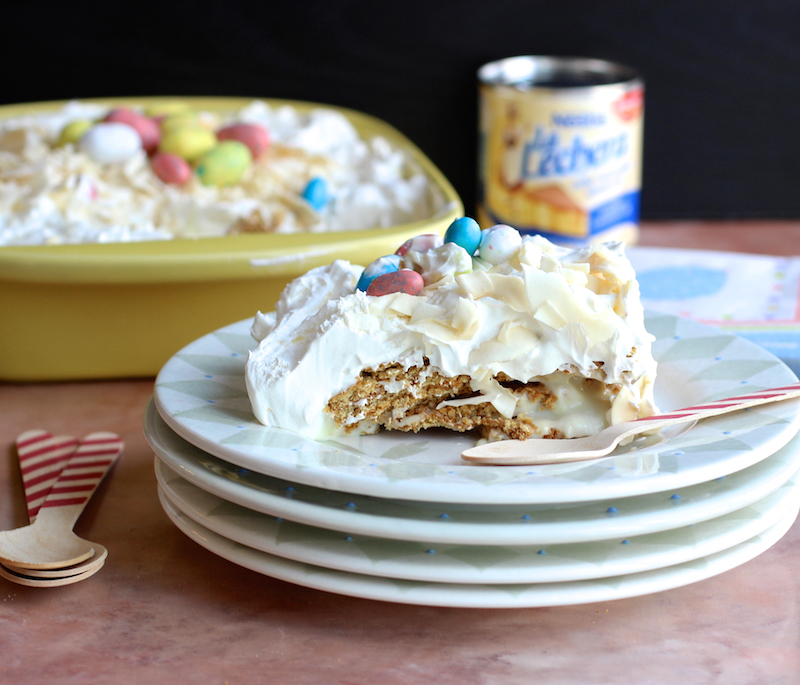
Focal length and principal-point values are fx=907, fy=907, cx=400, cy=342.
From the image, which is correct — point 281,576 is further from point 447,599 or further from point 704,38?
point 704,38

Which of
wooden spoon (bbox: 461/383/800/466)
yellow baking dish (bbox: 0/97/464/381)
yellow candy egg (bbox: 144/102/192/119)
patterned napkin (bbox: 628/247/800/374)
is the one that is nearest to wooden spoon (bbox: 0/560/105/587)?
wooden spoon (bbox: 461/383/800/466)

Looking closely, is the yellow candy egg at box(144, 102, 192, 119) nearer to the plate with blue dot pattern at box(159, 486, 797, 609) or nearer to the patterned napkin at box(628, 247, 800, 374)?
the patterned napkin at box(628, 247, 800, 374)

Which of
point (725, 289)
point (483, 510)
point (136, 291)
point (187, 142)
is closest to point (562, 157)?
point (725, 289)

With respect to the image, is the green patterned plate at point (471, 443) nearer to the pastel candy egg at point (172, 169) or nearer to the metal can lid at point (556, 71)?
the pastel candy egg at point (172, 169)

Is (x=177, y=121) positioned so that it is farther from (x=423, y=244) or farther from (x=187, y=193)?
(x=423, y=244)

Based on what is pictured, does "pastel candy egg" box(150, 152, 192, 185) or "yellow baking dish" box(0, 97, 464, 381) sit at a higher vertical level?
"pastel candy egg" box(150, 152, 192, 185)
